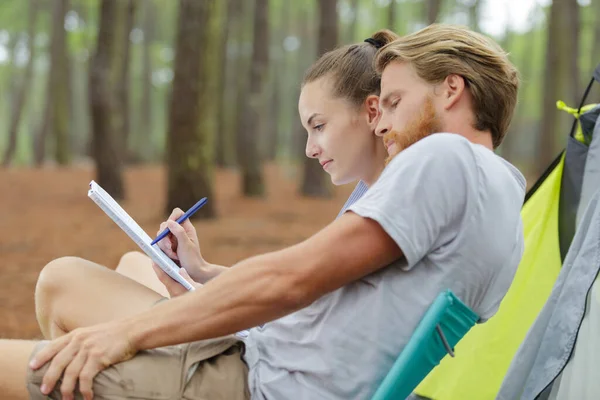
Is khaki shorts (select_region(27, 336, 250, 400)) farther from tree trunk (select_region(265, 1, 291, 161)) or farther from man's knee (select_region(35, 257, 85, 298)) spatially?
tree trunk (select_region(265, 1, 291, 161))

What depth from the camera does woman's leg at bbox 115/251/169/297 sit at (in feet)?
8.96

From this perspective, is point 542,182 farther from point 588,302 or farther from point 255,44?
point 255,44

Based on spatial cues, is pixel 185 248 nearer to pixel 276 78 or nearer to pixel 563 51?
pixel 563 51

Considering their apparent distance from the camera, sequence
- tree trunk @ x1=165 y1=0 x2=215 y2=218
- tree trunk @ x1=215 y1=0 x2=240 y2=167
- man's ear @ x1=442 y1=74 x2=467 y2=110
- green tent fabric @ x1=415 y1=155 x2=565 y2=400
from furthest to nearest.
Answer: tree trunk @ x1=215 y1=0 x2=240 y2=167 → tree trunk @ x1=165 y1=0 x2=215 y2=218 → green tent fabric @ x1=415 y1=155 x2=565 y2=400 → man's ear @ x1=442 y1=74 x2=467 y2=110

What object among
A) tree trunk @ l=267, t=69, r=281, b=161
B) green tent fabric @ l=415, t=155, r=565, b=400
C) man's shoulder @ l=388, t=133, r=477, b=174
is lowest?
tree trunk @ l=267, t=69, r=281, b=161

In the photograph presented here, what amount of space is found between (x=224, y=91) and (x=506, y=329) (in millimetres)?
17670

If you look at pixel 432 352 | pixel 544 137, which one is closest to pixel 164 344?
pixel 432 352

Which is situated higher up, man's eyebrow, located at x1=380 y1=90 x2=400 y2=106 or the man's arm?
man's eyebrow, located at x1=380 y1=90 x2=400 y2=106

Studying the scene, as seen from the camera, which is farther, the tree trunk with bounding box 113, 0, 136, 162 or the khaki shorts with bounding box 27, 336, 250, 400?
the tree trunk with bounding box 113, 0, 136, 162

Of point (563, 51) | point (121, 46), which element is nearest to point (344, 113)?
point (563, 51)

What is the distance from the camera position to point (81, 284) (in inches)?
81.8

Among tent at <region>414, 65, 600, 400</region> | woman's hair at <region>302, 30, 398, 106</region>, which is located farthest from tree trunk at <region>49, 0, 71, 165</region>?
woman's hair at <region>302, 30, 398, 106</region>

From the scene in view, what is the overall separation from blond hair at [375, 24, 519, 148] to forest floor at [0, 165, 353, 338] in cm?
413

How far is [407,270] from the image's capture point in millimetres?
1752
